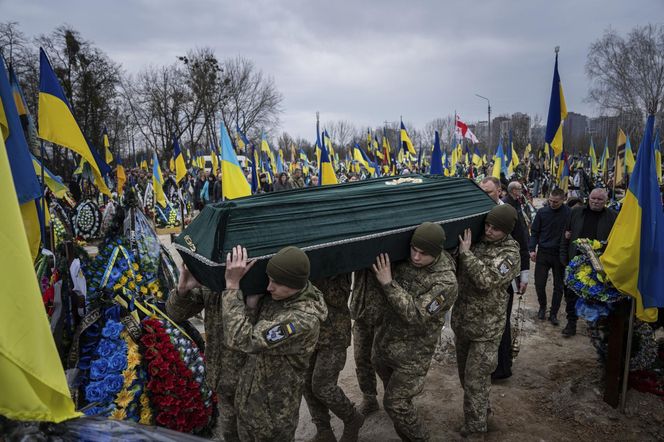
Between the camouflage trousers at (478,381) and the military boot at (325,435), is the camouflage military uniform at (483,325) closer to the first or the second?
the camouflage trousers at (478,381)

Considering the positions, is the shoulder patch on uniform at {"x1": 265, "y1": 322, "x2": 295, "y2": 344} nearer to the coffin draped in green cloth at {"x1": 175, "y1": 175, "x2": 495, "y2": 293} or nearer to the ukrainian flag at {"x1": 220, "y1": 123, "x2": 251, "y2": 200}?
the coffin draped in green cloth at {"x1": 175, "y1": 175, "x2": 495, "y2": 293}

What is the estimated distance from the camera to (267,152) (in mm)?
19922

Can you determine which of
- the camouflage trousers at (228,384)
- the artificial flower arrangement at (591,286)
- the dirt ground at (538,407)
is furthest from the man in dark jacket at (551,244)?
the camouflage trousers at (228,384)

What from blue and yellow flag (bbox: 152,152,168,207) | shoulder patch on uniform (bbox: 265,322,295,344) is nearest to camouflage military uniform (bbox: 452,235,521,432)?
shoulder patch on uniform (bbox: 265,322,295,344)

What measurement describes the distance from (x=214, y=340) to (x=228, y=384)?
312mm

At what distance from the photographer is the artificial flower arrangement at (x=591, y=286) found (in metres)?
3.62

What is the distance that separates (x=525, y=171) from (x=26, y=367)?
21642mm

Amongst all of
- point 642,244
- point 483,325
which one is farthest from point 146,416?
point 642,244

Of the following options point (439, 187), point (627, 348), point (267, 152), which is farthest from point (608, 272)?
point (267, 152)

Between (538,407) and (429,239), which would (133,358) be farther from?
(538,407)

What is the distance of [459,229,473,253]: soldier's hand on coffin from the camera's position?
10.9ft

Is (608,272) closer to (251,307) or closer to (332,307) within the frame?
(332,307)

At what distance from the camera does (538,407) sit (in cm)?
386


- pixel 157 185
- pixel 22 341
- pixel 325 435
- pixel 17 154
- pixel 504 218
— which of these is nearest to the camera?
pixel 22 341
